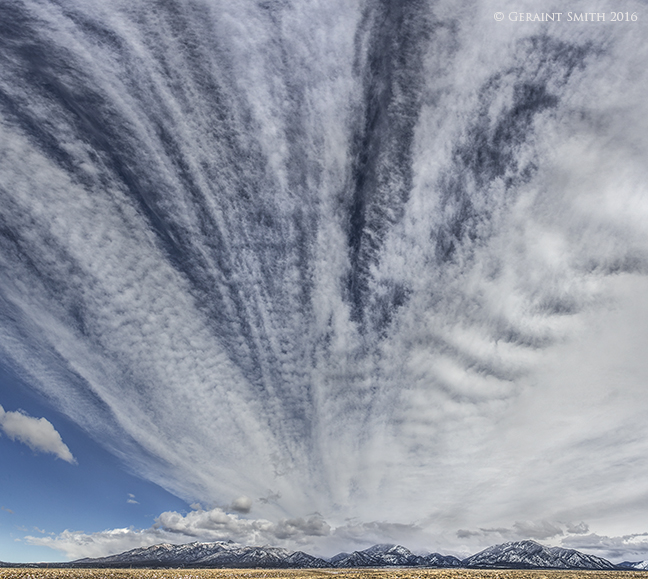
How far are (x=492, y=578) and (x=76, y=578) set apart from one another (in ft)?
215

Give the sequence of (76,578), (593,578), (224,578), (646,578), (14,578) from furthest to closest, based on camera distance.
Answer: (646,578)
(593,578)
(224,578)
(76,578)
(14,578)

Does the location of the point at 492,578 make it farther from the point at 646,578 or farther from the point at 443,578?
the point at 646,578

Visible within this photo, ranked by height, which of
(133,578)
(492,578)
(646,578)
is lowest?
(646,578)

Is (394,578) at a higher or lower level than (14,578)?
lower

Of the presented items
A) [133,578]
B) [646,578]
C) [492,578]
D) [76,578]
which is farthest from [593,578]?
[76,578]

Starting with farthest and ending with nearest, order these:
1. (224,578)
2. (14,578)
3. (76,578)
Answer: (224,578) < (76,578) < (14,578)

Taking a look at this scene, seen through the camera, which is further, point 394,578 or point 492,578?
point 492,578

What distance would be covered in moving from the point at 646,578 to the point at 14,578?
11248 centimetres

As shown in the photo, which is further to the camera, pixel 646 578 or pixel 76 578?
pixel 646 578

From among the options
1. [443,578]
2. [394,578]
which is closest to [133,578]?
[394,578]

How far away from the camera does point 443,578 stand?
4609cm

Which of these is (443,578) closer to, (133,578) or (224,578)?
(224,578)

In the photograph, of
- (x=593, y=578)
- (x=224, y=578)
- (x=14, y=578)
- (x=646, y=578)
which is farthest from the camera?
(x=646, y=578)

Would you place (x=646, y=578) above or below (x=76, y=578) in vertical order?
below
